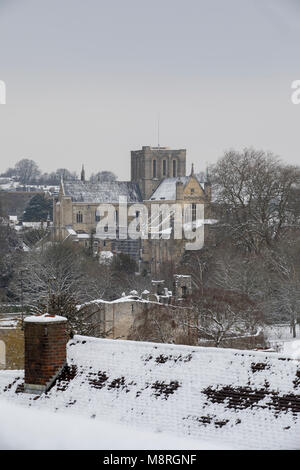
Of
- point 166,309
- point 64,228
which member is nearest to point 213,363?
point 166,309

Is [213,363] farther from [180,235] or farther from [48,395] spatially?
[180,235]

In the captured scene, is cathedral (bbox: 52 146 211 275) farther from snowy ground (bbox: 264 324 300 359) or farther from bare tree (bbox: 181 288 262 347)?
bare tree (bbox: 181 288 262 347)

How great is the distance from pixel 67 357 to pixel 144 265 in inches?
1398

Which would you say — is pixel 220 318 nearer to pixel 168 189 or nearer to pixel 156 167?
pixel 168 189

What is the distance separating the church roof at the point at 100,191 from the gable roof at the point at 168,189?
137cm

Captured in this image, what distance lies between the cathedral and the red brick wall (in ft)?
121

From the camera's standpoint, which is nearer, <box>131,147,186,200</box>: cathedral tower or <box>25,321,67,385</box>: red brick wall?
<box>25,321,67,385</box>: red brick wall

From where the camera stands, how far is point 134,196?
59.5 meters

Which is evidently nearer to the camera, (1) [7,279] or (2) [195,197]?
(1) [7,279]

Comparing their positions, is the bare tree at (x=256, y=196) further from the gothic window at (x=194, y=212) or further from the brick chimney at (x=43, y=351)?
the brick chimney at (x=43, y=351)

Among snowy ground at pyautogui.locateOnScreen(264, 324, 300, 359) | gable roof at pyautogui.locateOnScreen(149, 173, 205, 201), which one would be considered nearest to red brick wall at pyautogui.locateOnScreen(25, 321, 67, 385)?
snowy ground at pyautogui.locateOnScreen(264, 324, 300, 359)

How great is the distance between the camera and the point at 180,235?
42406 mm

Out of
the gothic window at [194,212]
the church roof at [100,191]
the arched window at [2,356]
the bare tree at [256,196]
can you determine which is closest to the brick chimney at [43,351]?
the arched window at [2,356]

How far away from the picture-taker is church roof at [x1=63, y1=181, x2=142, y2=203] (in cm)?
5681
